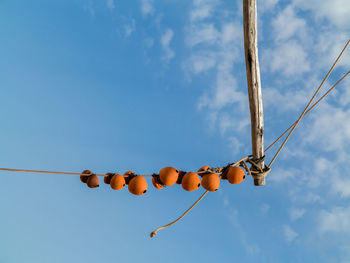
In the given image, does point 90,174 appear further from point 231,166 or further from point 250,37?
point 250,37

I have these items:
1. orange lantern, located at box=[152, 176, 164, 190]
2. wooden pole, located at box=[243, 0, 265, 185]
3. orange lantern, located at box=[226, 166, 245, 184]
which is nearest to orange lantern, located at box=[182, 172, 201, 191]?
orange lantern, located at box=[152, 176, 164, 190]

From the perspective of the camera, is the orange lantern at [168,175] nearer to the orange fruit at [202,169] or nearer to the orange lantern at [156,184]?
the orange lantern at [156,184]

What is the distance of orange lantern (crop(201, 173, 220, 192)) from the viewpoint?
3.78 m

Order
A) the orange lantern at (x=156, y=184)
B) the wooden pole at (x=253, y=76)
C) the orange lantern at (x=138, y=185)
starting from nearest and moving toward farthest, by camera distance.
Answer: the wooden pole at (x=253, y=76), the orange lantern at (x=138, y=185), the orange lantern at (x=156, y=184)

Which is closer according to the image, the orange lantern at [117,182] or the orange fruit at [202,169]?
the orange lantern at [117,182]

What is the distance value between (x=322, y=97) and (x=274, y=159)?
1285 millimetres

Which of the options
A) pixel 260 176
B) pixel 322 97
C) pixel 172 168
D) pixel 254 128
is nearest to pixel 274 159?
pixel 260 176

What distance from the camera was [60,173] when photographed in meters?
3.42

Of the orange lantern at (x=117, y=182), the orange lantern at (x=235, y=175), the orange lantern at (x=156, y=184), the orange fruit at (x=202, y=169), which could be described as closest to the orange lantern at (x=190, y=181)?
the orange fruit at (x=202, y=169)

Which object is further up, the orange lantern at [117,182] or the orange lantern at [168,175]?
the orange lantern at [168,175]

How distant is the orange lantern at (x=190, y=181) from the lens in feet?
12.2

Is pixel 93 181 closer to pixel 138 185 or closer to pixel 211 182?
pixel 138 185

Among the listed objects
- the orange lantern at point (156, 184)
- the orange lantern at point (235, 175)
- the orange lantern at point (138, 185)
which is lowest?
the orange lantern at point (138, 185)

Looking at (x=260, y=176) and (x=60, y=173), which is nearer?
(x=60, y=173)
